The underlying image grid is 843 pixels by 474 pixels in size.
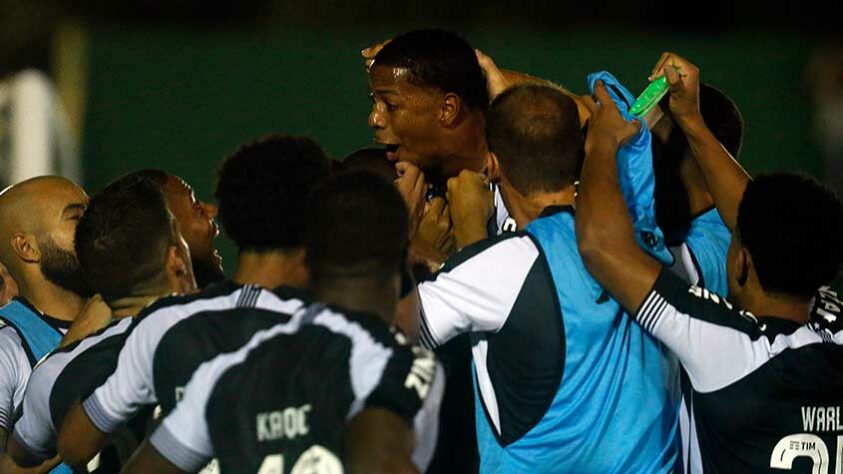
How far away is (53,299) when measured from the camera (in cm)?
555

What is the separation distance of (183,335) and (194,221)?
4.62ft

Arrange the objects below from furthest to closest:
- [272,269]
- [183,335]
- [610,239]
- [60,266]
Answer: [60,266], [610,239], [272,269], [183,335]

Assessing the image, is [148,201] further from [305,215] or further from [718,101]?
[718,101]

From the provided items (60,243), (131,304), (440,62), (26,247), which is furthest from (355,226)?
(26,247)

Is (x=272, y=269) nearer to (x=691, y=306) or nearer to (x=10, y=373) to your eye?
(x=691, y=306)

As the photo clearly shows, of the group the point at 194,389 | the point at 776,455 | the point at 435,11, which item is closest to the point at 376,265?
the point at 194,389

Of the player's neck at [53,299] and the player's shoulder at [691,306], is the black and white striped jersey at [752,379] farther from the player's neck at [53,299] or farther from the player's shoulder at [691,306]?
the player's neck at [53,299]

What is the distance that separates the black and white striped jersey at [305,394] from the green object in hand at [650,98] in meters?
1.27

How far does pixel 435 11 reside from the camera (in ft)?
49.2

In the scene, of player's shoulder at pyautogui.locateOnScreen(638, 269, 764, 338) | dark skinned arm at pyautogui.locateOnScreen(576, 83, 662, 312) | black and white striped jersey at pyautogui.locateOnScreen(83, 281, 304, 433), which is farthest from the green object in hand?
black and white striped jersey at pyautogui.locateOnScreen(83, 281, 304, 433)

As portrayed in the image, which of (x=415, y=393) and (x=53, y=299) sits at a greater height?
(x=415, y=393)

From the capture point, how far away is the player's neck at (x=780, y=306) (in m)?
4.61

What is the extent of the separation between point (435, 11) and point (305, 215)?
36.8 ft

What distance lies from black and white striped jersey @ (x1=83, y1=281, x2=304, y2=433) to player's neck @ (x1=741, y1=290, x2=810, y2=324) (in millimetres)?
1461
